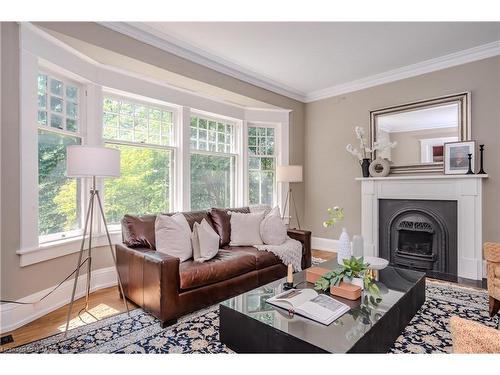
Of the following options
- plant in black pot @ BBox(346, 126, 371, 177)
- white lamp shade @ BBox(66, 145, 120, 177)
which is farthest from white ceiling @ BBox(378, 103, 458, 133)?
white lamp shade @ BBox(66, 145, 120, 177)

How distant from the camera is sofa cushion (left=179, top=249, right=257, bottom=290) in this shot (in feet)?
7.89

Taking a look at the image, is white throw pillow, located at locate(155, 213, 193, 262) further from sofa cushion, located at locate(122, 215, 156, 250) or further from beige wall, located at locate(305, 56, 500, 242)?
beige wall, located at locate(305, 56, 500, 242)

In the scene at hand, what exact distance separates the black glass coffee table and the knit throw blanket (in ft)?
3.29

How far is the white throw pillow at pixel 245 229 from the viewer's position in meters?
3.40

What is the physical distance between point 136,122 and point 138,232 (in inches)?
61.9

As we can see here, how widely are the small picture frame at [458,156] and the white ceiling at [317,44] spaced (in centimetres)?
109

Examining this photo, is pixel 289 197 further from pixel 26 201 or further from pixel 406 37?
pixel 26 201

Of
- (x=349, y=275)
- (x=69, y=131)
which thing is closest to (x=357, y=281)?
(x=349, y=275)

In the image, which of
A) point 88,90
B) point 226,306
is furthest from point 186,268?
point 88,90

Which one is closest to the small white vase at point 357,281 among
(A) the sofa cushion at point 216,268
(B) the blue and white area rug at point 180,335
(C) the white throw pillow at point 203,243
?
(B) the blue and white area rug at point 180,335

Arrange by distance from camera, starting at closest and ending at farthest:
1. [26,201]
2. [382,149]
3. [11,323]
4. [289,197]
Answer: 1. [11,323]
2. [26,201]
3. [382,149]
4. [289,197]

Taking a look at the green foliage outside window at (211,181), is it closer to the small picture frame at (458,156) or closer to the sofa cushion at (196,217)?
the sofa cushion at (196,217)

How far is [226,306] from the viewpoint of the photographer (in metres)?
1.87
